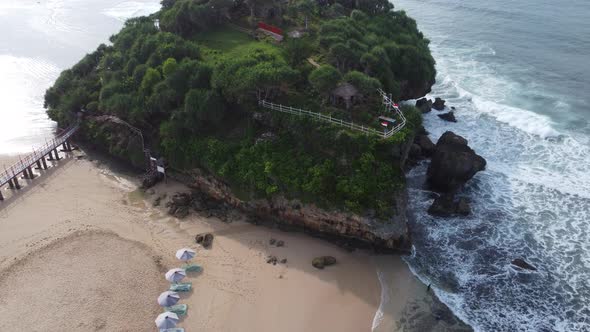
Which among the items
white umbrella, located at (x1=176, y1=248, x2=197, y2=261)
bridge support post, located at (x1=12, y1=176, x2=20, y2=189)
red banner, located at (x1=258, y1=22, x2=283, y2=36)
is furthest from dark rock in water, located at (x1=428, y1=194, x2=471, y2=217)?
bridge support post, located at (x1=12, y1=176, x2=20, y2=189)

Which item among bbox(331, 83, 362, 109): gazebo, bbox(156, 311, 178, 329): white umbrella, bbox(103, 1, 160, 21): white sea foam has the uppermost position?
bbox(103, 1, 160, 21): white sea foam

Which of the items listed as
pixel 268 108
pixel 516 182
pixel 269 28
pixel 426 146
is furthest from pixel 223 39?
pixel 516 182

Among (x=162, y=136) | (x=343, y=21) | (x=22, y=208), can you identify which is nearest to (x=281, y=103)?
(x=162, y=136)

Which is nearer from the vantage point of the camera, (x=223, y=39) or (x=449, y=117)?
(x=223, y=39)

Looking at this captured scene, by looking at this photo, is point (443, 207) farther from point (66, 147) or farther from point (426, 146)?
point (66, 147)

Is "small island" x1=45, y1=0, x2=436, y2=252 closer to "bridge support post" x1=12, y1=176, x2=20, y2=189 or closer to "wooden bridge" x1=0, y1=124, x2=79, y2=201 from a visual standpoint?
"wooden bridge" x1=0, y1=124, x2=79, y2=201

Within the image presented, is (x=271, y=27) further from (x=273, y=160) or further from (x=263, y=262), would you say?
(x=263, y=262)
